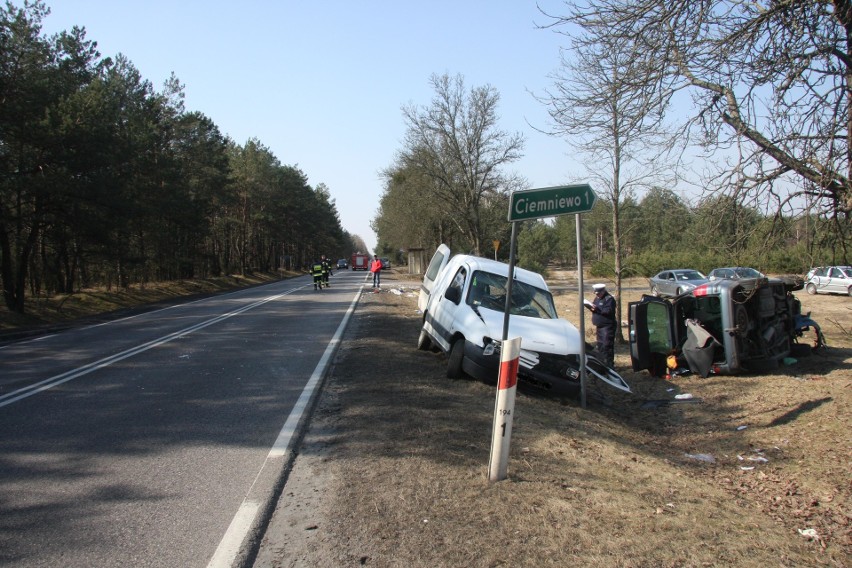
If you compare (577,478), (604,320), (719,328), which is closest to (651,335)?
(604,320)

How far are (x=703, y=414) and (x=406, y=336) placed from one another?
22.3 feet

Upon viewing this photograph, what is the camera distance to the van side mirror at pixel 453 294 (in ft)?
31.5

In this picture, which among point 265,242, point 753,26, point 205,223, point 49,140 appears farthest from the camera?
point 265,242

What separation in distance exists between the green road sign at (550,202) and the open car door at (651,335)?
537 cm

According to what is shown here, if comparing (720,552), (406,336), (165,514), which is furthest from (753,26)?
(406,336)

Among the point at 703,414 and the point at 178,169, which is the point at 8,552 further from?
the point at 178,169

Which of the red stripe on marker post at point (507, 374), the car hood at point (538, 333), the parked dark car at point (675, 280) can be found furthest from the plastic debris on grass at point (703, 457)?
the parked dark car at point (675, 280)

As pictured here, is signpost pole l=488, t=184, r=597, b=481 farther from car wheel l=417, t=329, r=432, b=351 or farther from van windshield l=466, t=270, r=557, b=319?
car wheel l=417, t=329, r=432, b=351

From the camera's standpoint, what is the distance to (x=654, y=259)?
142 ft

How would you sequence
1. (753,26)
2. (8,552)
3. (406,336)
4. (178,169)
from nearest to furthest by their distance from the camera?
(8,552) < (753,26) < (406,336) < (178,169)

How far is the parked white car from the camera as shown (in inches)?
315

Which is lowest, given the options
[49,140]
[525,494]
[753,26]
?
[525,494]

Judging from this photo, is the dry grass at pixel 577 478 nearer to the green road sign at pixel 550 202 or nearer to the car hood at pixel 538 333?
the car hood at pixel 538 333

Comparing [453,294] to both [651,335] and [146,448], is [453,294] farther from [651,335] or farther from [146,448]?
[146,448]
